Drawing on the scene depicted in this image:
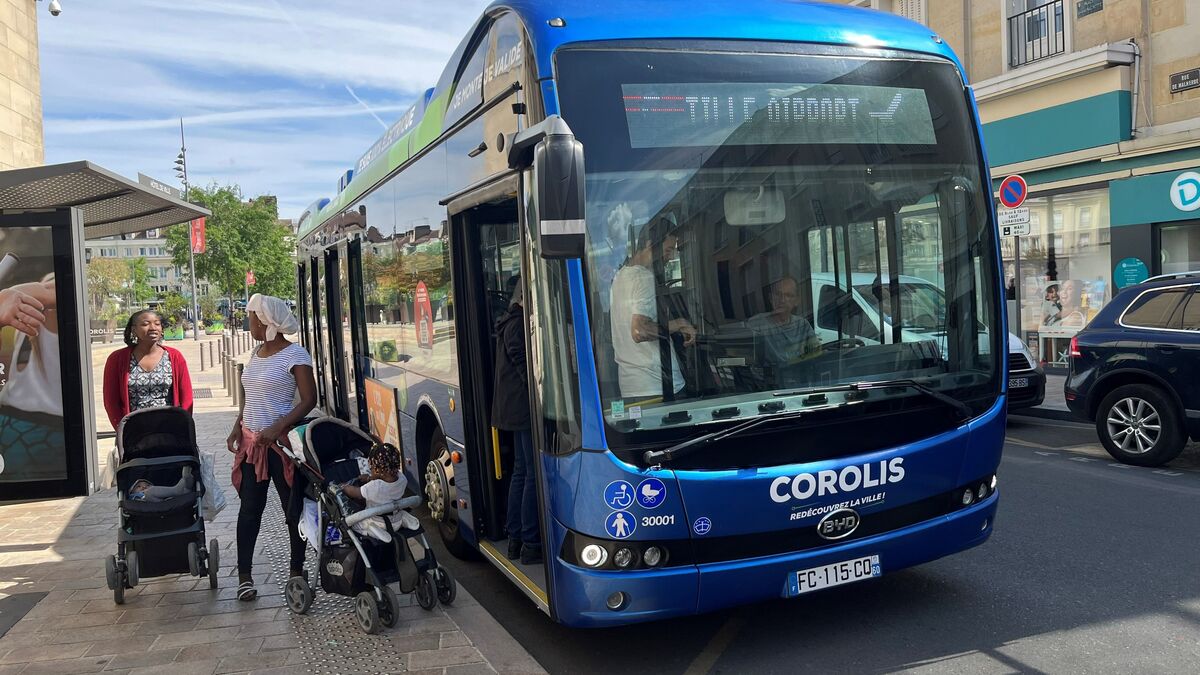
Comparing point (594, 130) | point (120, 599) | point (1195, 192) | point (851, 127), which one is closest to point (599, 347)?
point (594, 130)

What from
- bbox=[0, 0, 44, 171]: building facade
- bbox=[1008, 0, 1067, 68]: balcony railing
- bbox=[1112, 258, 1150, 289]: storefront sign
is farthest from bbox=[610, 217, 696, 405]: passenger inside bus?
bbox=[1008, 0, 1067, 68]: balcony railing

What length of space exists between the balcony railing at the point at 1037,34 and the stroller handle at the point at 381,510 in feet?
51.2

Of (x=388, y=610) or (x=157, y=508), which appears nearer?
(x=388, y=610)

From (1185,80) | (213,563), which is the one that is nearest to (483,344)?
(213,563)

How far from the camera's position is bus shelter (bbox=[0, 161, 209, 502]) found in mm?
8047

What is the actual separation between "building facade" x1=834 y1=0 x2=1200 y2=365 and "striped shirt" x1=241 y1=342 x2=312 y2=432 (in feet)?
38.2

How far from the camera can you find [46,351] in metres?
8.17

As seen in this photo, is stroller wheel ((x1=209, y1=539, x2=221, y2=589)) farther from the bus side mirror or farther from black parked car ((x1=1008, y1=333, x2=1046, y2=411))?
black parked car ((x1=1008, y1=333, x2=1046, y2=411))

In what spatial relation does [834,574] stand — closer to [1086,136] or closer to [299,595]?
[299,595]

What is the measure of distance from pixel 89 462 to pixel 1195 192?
14.5 meters

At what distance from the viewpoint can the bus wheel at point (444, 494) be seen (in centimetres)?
650

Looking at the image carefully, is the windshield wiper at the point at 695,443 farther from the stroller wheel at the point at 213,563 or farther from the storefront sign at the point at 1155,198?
the storefront sign at the point at 1155,198

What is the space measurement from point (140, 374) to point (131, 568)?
4.24ft

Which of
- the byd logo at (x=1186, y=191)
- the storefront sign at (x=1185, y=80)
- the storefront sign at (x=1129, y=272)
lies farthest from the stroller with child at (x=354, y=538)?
the storefront sign at (x=1185, y=80)
